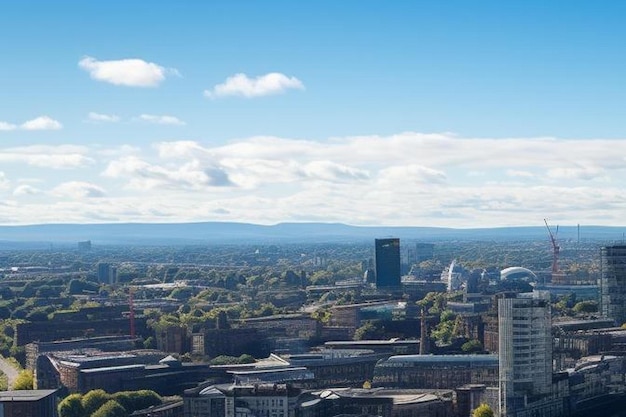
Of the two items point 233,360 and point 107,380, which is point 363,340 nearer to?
point 233,360

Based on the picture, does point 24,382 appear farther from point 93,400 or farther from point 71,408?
point 71,408

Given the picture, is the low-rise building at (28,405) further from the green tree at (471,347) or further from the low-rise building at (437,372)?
the green tree at (471,347)

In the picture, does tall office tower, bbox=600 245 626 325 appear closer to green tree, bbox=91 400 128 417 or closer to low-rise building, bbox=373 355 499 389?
low-rise building, bbox=373 355 499 389

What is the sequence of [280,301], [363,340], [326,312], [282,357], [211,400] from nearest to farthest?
[211,400], [282,357], [363,340], [326,312], [280,301]

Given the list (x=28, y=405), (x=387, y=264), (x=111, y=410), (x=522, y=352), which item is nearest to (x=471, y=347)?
(x=522, y=352)

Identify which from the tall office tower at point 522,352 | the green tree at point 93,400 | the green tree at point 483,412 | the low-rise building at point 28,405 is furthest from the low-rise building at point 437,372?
the low-rise building at point 28,405

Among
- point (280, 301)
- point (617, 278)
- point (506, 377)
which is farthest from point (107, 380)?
point (280, 301)
